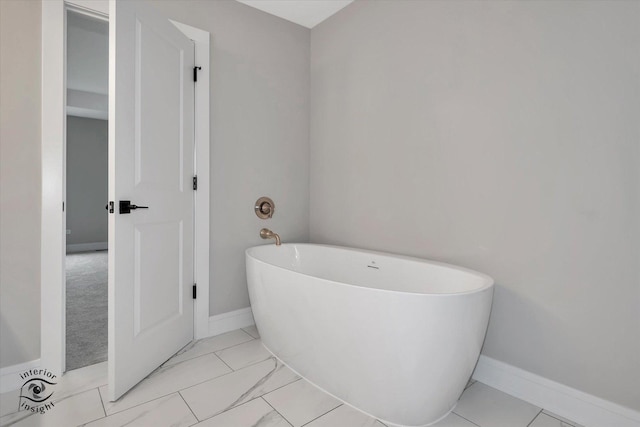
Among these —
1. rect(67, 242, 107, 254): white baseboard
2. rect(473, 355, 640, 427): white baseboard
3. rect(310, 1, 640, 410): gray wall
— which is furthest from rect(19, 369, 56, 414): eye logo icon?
rect(67, 242, 107, 254): white baseboard

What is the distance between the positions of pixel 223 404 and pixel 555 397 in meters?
1.54

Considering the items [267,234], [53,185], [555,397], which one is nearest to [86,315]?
[53,185]

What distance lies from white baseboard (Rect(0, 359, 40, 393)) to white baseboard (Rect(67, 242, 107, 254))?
5.22 meters

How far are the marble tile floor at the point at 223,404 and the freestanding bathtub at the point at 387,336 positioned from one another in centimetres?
9

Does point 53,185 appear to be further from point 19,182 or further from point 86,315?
point 86,315

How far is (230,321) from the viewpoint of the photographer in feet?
7.93

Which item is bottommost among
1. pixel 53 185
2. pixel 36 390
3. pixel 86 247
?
pixel 36 390

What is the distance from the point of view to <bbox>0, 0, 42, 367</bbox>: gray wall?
1643 millimetres

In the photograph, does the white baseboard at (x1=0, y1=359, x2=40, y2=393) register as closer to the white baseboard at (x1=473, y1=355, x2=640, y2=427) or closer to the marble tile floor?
the marble tile floor

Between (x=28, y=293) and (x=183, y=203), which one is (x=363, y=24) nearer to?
(x=183, y=203)

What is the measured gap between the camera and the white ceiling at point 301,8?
2473 millimetres

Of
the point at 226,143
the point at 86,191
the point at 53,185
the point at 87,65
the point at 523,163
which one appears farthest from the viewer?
the point at 86,191

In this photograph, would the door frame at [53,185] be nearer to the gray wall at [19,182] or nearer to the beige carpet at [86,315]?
the gray wall at [19,182]

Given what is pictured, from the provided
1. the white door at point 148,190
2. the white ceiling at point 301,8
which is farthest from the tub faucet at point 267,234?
the white ceiling at point 301,8
